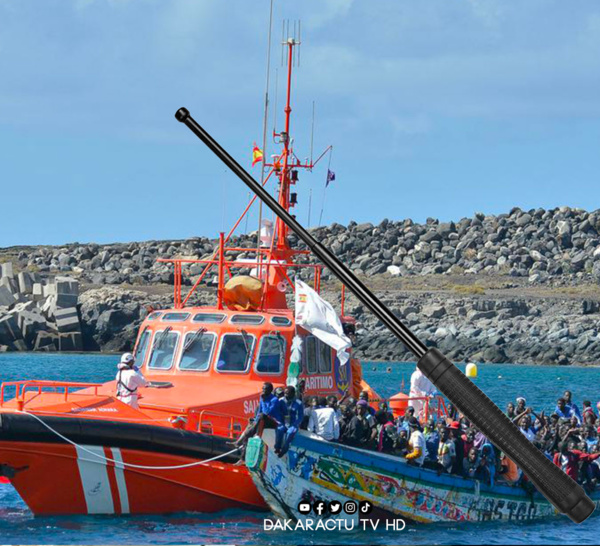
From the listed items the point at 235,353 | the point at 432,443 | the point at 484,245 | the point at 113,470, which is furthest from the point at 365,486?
the point at 484,245

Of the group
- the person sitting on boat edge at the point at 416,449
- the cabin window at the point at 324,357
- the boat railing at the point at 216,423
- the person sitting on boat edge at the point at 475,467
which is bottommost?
the person sitting on boat edge at the point at 475,467

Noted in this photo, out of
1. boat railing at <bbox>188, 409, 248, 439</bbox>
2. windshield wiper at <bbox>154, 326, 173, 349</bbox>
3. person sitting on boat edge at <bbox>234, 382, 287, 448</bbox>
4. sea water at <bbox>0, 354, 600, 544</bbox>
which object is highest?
windshield wiper at <bbox>154, 326, 173, 349</bbox>

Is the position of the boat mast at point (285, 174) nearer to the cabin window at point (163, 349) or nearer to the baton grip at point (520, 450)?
the cabin window at point (163, 349)

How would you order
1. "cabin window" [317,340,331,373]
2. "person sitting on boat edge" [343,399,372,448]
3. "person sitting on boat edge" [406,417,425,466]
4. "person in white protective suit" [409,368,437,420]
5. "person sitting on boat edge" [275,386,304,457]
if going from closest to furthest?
"person sitting on boat edge" [275,386,304,457] < "person sitting on boat edge" [343,399,372,448] < "person sitting on boat edge" [406,417,425,466] < "cabin window" [317,340,331,373] < "person in white protective suit" [409,368,437,420]

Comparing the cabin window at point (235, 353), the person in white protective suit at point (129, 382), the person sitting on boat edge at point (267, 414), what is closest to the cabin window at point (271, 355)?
the cabin window at point (235, 353)

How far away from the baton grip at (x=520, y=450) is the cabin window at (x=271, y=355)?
11978mm

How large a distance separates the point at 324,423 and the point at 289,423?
0.67m

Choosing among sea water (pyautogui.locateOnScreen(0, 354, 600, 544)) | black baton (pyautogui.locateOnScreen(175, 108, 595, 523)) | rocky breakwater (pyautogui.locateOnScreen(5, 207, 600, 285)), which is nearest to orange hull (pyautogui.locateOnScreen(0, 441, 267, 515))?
sea water (pyautogui.locateOnScreen(0, 354, 600, 544))

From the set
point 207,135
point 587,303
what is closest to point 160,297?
point 587,303

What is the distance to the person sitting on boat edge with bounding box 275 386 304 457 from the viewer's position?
13.9 metres

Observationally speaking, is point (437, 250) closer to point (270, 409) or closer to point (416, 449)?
point (416, 449)

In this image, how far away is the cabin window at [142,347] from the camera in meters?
17.2

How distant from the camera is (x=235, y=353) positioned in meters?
16.5

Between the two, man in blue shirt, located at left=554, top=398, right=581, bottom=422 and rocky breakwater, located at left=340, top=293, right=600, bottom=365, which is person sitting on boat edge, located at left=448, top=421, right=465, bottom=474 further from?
rocky breakwater, located at left=340, top=293, right=600, bottom=365
